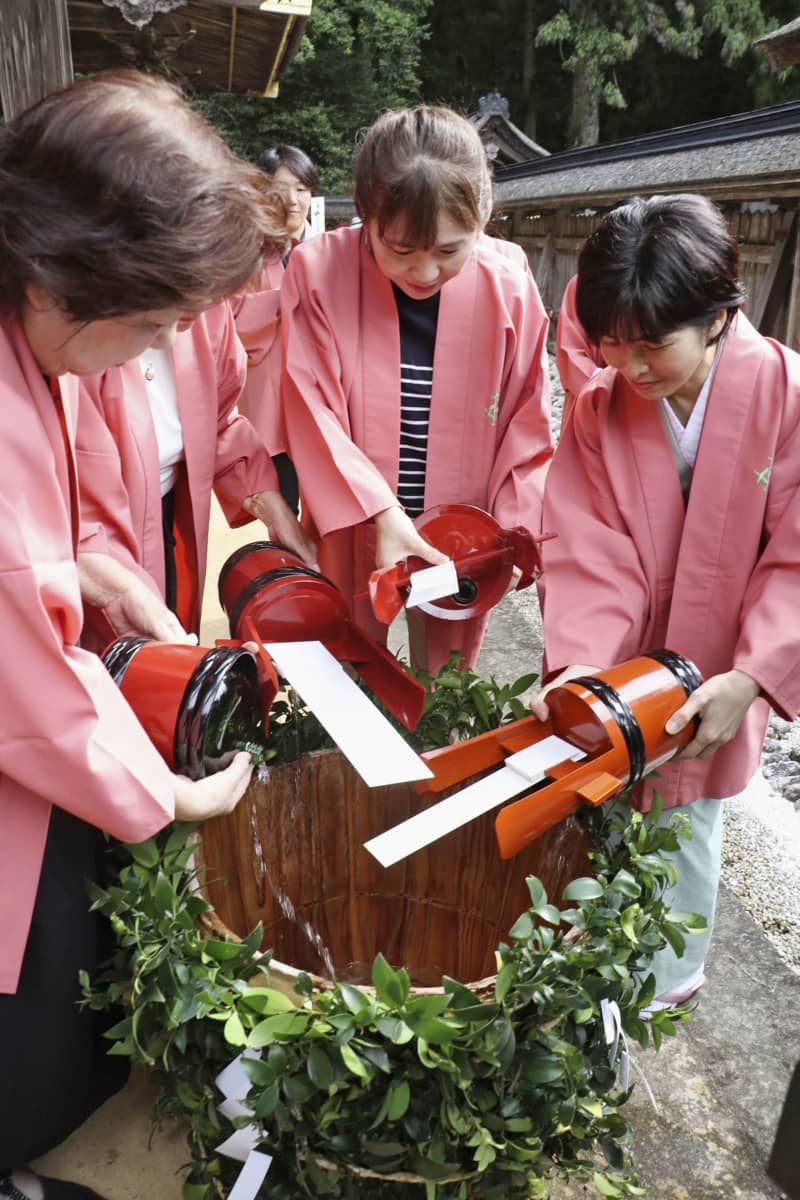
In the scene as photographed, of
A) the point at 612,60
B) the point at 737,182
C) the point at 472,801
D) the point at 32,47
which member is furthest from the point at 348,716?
the point at 612,60

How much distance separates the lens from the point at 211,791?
1344 mm

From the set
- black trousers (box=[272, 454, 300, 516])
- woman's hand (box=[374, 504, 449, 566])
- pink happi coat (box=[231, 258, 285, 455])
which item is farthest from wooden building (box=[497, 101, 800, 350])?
woman's hand (box=[374, 504, 449, 566])

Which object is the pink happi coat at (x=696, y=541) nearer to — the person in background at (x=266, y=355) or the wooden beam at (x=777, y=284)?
the person in background at (x=266, y=355)

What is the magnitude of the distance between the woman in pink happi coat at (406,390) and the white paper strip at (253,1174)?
112cm

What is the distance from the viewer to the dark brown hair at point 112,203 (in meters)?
1.00

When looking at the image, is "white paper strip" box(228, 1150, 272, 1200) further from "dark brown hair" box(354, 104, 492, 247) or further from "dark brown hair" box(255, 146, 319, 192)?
"dark brown hair" box(255, 146, 319, 192)

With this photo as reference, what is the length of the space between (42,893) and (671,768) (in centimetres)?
110

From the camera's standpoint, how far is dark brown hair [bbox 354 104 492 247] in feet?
5.75

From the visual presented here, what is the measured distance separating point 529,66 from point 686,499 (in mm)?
26536

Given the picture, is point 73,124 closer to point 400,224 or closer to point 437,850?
point 400,224

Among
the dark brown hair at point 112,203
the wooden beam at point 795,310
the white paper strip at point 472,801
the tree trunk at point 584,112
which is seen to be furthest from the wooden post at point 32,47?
the tree trunk at point 584,112

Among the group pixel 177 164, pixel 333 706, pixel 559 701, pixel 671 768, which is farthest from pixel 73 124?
pixel 671 768

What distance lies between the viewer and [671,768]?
1.80 meters

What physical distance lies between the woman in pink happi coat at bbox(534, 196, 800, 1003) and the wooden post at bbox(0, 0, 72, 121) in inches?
92.8
